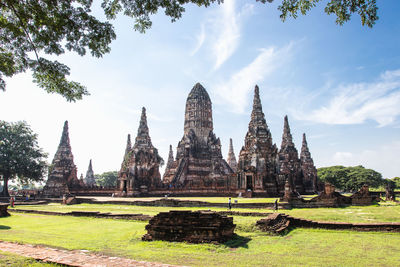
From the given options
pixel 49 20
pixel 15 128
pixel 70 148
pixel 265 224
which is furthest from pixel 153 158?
pixel 49 20

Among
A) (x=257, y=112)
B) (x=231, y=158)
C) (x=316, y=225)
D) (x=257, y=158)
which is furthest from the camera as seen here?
(x=231, y=158)

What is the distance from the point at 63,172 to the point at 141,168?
1161 cm

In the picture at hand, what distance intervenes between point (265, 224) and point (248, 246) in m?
2.04

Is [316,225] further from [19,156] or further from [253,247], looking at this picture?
[19,156]

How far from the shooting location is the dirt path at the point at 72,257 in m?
5.74

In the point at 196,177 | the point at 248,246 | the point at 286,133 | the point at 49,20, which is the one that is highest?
the point at 286,133

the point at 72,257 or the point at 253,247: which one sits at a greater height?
the point at 72,257

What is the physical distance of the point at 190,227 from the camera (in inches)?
330

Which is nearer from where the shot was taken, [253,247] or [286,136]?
[253,247]

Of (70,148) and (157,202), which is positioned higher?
(70,148)

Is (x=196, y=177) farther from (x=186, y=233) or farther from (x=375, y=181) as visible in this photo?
(x=375, y=181)

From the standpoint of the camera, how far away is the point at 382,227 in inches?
371

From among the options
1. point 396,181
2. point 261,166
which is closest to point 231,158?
point 261,166

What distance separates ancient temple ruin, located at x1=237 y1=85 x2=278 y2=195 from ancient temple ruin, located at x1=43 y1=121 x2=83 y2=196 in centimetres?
2193
